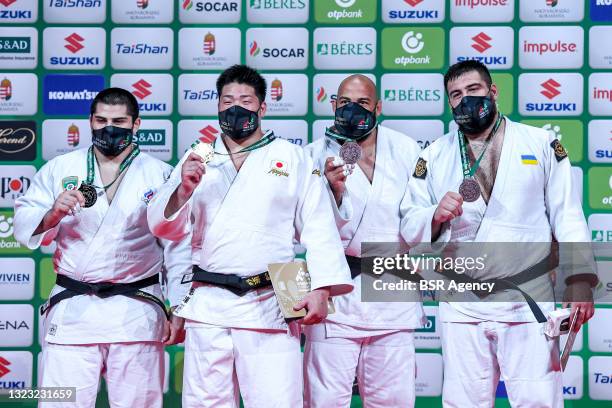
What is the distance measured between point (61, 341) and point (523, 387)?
213 cm

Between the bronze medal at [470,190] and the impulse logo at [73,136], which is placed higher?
the impulse logo at [73,136]

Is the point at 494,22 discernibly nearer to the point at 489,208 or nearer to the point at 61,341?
the point at 489,208

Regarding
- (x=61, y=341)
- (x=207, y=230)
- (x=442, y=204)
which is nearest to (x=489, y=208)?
(x=442, y=204)

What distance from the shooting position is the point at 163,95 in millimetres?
5195

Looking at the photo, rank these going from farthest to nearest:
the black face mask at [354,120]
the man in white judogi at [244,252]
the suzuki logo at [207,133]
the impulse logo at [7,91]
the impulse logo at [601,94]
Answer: the impulse logo at [7,91], the suzuki logo at [207,133], the impulse logo at [601,94], the black face mask at [354,120], the man in white judogi at [244,252]

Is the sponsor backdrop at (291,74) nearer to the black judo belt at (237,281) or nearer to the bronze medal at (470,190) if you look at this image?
the bronze medal at (470,190)

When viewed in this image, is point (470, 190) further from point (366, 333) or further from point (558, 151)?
point (366, 333)

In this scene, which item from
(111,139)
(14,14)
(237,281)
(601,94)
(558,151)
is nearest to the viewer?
(237,281)

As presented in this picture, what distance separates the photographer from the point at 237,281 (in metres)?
3.65

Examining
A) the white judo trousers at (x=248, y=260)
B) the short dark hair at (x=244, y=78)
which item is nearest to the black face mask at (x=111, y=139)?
the white judo trousers at (x=248, y=260)

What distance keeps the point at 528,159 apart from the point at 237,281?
57.9 inches

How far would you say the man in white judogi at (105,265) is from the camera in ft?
12.8

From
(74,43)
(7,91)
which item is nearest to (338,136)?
(74,43)

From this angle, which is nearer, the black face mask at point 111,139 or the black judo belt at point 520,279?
the black judo belt at point 520,279
